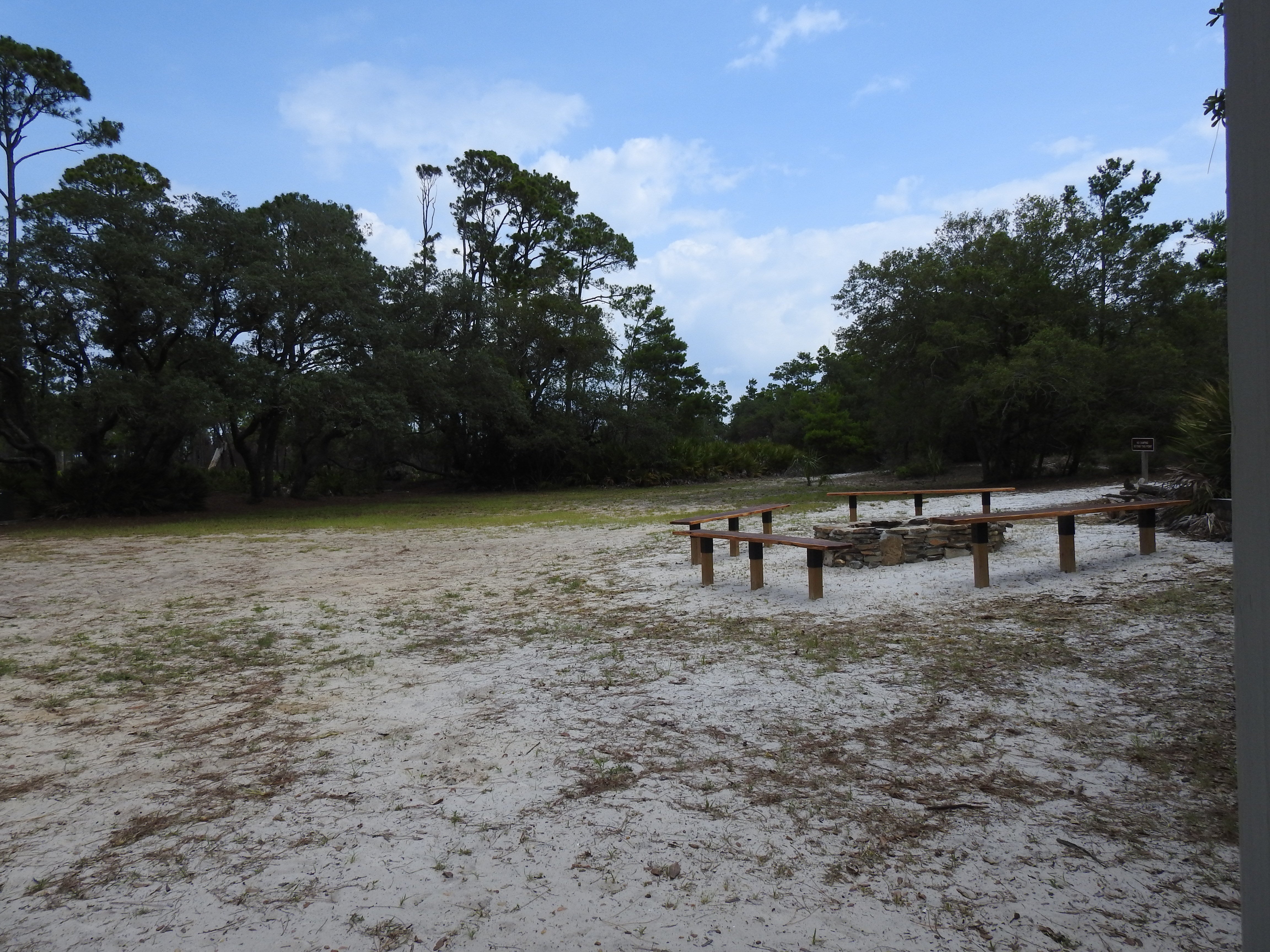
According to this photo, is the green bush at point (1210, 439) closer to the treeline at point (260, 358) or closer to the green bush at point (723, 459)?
the treeline at point (260, 358)

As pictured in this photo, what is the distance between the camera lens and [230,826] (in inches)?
103

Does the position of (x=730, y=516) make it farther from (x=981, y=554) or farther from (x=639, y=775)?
(x=639, y=775)

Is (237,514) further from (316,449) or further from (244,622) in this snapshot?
(244,622)

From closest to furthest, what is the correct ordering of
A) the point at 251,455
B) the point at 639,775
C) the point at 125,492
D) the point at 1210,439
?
the point at 639,775
the point at 1210,439
the point at 125,492
the point at 251,455

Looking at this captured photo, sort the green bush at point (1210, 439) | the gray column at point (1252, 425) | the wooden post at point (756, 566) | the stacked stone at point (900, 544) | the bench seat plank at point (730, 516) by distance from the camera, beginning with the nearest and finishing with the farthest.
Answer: the gray column at point (1252, 425), the wooden post at point (756, 566), the stacked stone at point (900, 544), the green bush at point (1210, 439), the bench seat plank at point (730, 516)

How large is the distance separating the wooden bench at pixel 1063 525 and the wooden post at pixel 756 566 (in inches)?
64.4

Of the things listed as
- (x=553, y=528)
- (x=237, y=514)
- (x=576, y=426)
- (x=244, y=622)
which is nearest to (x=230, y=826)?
(x=244, y=622)

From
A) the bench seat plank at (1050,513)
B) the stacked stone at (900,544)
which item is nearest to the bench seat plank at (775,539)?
the stacked stone at (900,544)

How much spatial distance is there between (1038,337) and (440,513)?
13.1 m

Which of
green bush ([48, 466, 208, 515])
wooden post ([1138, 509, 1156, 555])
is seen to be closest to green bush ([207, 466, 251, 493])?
green bush ([48, 466, 208, 515])

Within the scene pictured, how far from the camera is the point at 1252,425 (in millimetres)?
1075

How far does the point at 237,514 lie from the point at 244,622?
1346cm

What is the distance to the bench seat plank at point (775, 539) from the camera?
237 inches

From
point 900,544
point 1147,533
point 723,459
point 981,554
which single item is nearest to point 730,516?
point 900,544
